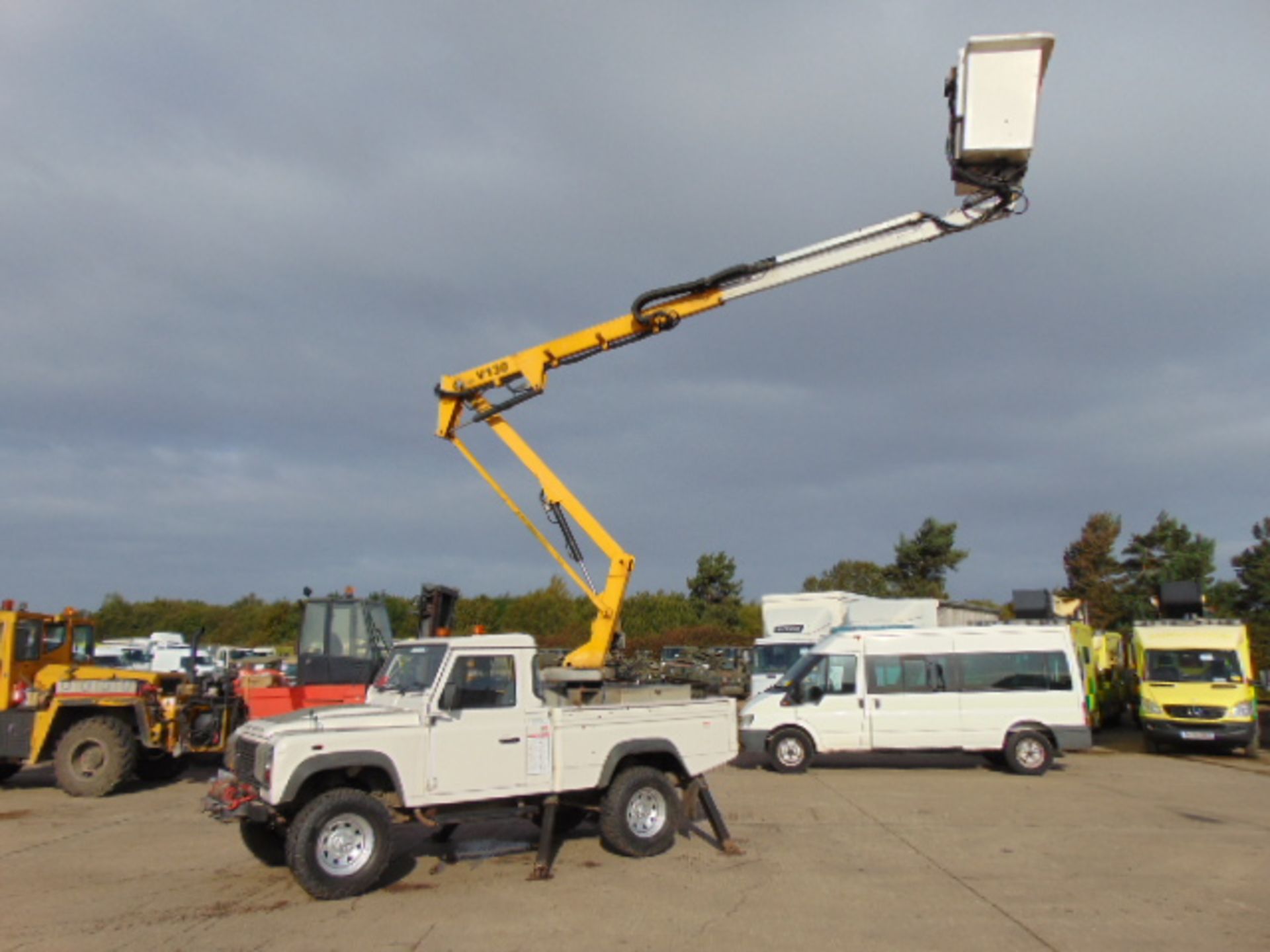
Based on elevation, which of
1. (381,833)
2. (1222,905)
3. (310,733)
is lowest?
Answer: (1222,905)

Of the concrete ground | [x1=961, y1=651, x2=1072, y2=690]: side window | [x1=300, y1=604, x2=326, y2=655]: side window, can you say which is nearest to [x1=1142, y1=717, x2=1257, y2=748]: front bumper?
[x1=961, y1=651, x2=1072, y2=690]: side window

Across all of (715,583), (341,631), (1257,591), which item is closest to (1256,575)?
(1257,591)

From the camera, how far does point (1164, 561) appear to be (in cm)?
4656

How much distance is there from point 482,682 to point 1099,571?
4953 cm

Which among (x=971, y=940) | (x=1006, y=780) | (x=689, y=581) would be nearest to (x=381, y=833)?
(x=971, y=940)

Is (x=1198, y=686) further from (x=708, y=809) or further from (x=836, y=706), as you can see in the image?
(x=708, y=809)

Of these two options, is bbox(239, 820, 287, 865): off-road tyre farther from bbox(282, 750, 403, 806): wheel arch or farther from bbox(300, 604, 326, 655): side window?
bbox(300, 604, 326, 655): side window

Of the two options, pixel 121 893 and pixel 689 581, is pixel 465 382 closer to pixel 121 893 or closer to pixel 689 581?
pixel 121 893

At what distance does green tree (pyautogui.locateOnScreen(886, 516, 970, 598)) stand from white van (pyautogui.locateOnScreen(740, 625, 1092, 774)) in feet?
116

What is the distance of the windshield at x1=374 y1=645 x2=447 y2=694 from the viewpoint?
27.5 feet

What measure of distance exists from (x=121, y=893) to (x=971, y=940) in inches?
260

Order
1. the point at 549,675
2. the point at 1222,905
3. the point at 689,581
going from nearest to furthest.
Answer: the point at 1222,905
the point at 549,675
the point at 689,581

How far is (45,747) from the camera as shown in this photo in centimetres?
1297

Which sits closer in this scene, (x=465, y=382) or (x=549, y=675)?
(x=549, y=675)
